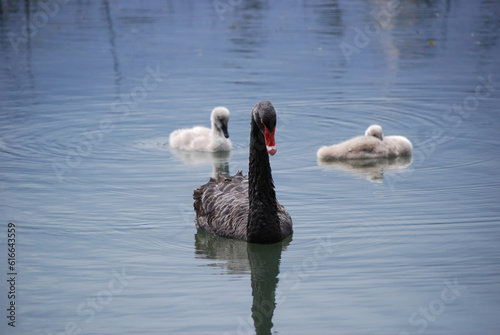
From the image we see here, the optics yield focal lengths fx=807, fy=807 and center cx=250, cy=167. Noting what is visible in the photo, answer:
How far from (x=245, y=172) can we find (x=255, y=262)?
128 inches

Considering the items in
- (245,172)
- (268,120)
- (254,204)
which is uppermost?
(268,120)

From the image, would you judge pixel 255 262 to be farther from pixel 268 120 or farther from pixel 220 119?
pixel 220 119

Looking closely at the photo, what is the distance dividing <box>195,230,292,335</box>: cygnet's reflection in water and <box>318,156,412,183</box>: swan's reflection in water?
2498 millimetres

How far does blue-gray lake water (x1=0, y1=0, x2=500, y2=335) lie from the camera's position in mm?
5520

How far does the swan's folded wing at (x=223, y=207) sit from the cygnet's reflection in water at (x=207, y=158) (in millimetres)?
1917

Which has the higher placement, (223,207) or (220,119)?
(220,119)

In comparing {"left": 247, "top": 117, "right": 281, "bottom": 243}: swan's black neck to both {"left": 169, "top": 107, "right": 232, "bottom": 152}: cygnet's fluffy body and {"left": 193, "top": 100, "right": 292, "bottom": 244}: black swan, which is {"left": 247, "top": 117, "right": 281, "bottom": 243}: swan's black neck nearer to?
{"left": 193, "top": 100, "right": 292, "bottom": 244}: black swan

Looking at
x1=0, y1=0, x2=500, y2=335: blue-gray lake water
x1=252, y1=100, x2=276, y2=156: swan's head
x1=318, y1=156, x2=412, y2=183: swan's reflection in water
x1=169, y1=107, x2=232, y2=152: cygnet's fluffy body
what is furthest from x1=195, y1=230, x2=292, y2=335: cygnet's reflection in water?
x1=169, y1=107, x2=232, y2=152: cygnet's fluffy body

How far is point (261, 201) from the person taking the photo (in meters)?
6.72

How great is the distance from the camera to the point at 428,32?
20.7 m

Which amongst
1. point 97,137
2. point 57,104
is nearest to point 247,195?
point 97,137

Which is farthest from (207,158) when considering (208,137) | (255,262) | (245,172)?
(255,262)

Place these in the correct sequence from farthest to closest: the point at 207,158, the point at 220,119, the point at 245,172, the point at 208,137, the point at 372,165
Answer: the point at 208,137 < the point at 220,119 < the point at 207,158 < the point at 245,172 < the point at 372,165

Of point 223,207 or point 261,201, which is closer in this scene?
point 261,201
